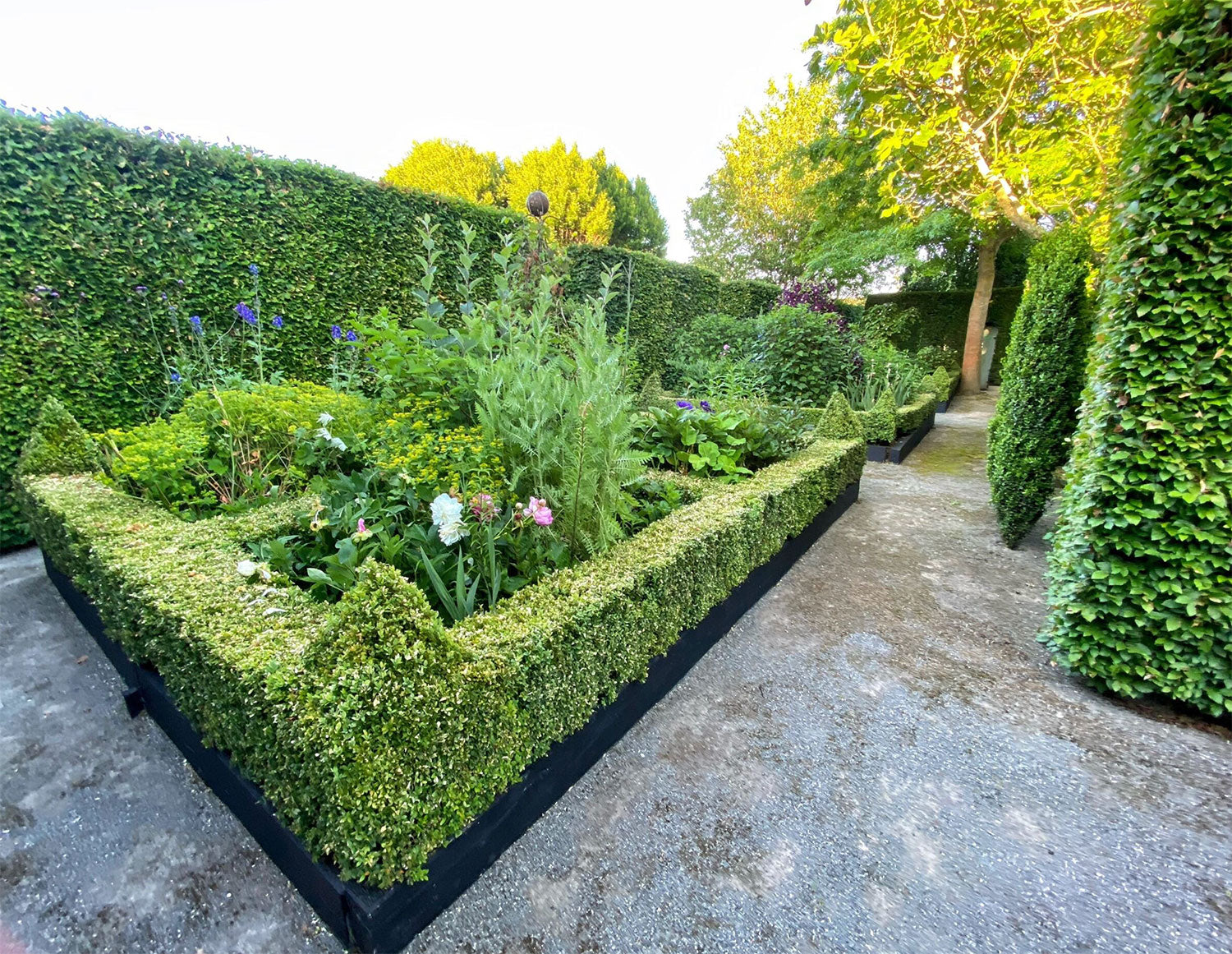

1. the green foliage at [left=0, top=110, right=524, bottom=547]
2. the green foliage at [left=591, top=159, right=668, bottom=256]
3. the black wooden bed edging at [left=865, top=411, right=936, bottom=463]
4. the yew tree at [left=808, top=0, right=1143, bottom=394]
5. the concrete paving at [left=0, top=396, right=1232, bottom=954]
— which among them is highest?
the green foliage at [left=591, top=159, right=668, bottom=256]

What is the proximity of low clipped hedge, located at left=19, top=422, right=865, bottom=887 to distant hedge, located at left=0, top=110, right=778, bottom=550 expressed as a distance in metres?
1.89

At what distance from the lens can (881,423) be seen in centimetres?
634

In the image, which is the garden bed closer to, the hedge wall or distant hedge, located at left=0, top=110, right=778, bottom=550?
distant hedge, located at left=0, top=110, right=778, bottom=550

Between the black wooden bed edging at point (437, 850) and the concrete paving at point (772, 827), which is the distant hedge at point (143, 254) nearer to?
the concrete paving at point (772, 827)

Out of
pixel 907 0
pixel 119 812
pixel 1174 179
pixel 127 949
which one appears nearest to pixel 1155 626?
pixel 1174 179

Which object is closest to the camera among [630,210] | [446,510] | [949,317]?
[446,510]

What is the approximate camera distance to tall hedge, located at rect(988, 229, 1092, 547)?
3.30m

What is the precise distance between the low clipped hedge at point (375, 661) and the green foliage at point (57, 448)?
0.99 metres

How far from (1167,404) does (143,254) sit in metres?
5.95

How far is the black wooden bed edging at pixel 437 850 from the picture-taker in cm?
120

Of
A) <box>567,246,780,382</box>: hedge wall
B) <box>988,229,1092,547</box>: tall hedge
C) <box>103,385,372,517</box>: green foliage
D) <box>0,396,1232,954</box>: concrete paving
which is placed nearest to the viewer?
<box>0,396,1232,954</box>: concrete paving

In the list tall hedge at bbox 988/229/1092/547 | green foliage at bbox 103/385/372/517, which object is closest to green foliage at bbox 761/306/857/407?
tall hedge at bbox 988/229/1092/547

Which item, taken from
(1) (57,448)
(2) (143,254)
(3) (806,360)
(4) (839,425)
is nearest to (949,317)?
(3) (806,360)

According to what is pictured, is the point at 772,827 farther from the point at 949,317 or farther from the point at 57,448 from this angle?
the point at 949,317
